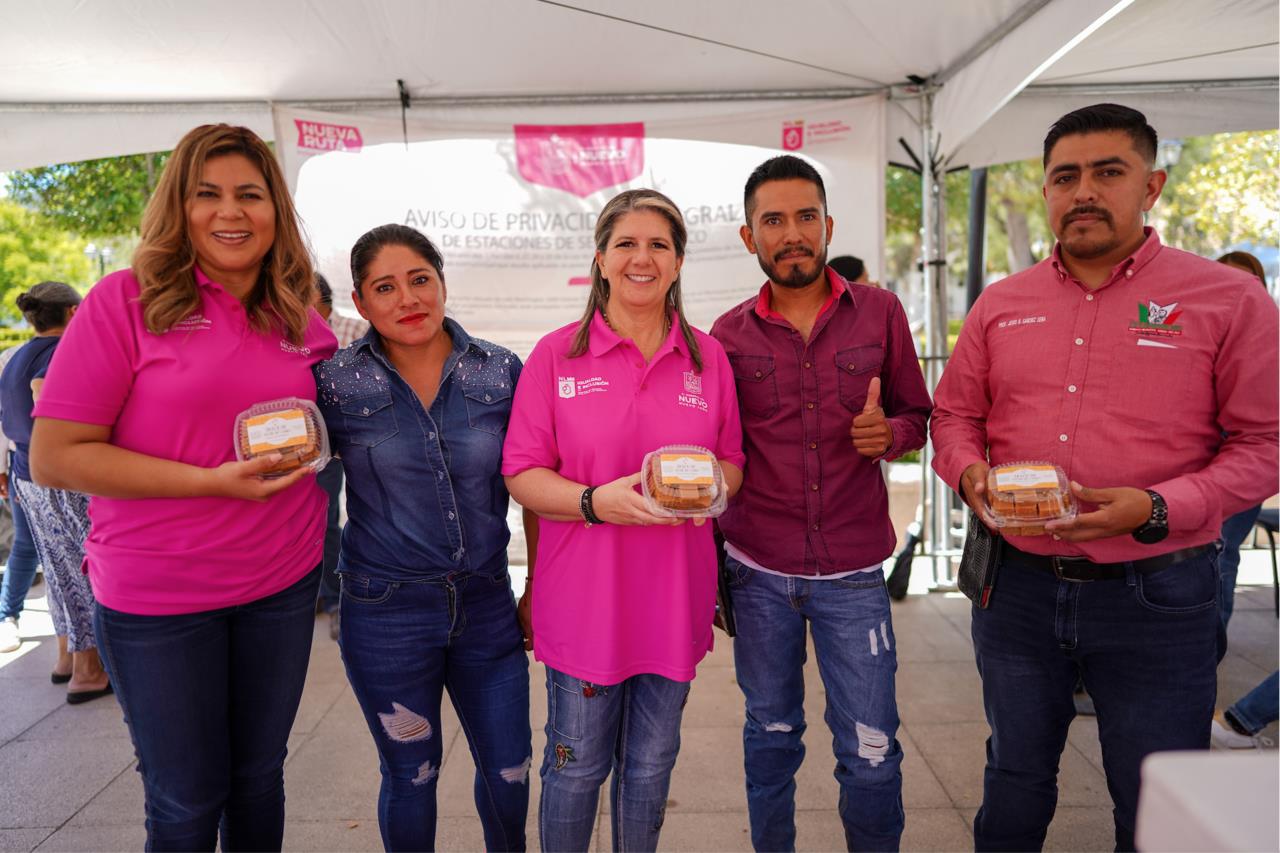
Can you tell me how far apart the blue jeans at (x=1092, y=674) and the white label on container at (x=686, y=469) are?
0.91 m

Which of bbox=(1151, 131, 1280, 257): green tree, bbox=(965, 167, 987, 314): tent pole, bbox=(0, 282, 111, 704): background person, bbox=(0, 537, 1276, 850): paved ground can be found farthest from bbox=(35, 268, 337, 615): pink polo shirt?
bbox=(1151, 131, 1280, 257): green tree

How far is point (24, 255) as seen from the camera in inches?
958

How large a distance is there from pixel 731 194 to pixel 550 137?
4.01ft

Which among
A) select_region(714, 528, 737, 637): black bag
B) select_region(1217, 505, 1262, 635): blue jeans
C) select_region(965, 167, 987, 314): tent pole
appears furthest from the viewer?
select_region(965, 167, 987, 314): tent pole

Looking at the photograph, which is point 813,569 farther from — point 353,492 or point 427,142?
point 427,142

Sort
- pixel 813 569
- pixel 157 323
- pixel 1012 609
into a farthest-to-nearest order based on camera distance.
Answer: pixel 813 569, pixel 1012 609, pixel 157 323

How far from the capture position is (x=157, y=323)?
1715mm

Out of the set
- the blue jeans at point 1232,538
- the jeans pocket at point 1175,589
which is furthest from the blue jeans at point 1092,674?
the blue jeans at point 1232,538

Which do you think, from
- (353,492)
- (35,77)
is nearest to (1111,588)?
(353,492)

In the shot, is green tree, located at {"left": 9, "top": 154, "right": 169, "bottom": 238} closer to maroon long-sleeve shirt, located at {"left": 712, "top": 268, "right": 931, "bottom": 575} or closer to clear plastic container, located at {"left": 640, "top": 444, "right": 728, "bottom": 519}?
maroon long-sleeve shirt, located at {"left": 712, "top": 268, "right": 931, "bottom": 575}

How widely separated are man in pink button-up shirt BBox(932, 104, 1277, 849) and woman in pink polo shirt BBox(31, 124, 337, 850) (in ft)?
5.79

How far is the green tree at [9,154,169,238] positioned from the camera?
33.8ft

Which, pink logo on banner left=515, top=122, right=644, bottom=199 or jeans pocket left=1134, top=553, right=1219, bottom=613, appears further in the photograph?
pink logo on banner left=515, top=122, right=644, bottom=199

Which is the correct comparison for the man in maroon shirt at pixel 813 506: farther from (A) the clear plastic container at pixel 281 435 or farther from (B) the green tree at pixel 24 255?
(B) the green tree at pixel 24 255
